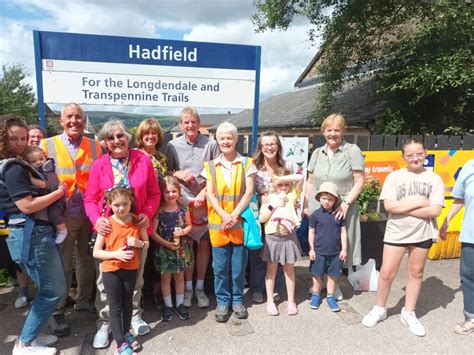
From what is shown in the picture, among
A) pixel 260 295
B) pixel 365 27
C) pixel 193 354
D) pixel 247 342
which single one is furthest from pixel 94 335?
pixel 365 27

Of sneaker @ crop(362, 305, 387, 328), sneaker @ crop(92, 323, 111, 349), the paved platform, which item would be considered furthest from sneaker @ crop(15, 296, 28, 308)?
sneaker @ crop(362, 305, 387, 328)

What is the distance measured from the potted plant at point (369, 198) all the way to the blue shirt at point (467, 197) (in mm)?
2004

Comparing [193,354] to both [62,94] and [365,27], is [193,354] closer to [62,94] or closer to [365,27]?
[62,94]

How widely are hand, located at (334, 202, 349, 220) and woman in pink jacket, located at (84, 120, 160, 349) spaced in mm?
1791

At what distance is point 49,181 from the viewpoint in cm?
272

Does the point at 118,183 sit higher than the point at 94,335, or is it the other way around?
the point at 118,183

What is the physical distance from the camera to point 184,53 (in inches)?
163

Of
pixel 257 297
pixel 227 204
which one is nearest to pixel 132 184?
pixel 227 204

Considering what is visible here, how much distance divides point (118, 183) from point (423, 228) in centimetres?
268

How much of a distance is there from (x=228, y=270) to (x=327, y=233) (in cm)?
106

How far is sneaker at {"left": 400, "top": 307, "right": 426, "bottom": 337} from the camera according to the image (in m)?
3.21

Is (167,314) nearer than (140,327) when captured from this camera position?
No

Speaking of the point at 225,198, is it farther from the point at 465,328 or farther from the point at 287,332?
the point at 465,328

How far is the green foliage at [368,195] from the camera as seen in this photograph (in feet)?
17.6
